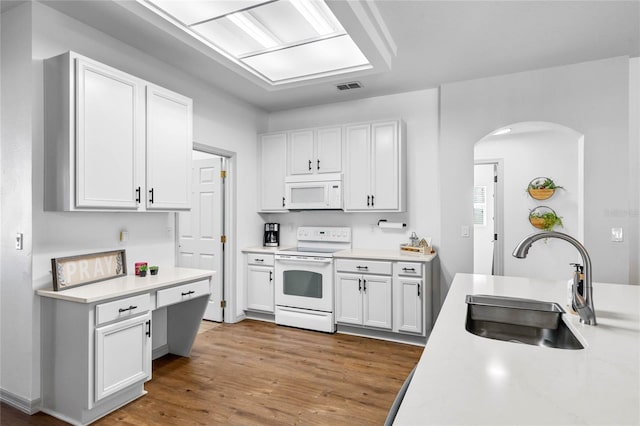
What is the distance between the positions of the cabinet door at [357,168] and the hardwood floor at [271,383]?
1.52 metres

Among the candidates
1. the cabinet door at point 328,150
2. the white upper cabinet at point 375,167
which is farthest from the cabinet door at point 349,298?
the cabinet door at point 328,150

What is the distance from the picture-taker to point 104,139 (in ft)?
8.16

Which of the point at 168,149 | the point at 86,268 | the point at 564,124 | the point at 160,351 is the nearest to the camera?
the point at 86,268

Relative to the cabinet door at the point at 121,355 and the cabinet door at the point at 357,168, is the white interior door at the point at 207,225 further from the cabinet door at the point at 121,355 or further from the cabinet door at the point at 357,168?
the cabinet door at the point at 121,355

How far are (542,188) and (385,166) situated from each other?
102 inches

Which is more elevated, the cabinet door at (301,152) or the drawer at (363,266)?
the cabinet door at (301,152)

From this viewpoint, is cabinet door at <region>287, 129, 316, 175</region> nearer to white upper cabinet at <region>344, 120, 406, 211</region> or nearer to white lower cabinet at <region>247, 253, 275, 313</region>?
white upper cabinet at <region>344, 120, 406, 211</region>

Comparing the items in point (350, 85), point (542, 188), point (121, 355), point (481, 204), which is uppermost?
point (350, 85)

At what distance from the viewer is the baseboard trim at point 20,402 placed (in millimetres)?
2326

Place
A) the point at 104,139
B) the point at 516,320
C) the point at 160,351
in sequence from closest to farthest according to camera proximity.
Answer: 1. the point at 516,320
2. the point at 104,139
3. the point at 160,351

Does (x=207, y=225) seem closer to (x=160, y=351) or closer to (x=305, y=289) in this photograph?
(x=305, y=289)

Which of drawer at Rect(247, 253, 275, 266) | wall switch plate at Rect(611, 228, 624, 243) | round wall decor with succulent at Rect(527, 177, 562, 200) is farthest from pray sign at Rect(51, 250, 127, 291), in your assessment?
round wall decor with succulent at Rect(527, 177, 562, 200)

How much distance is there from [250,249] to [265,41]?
2407 millimetres

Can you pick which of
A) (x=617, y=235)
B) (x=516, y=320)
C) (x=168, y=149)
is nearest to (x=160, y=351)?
(x=168, y=149)
